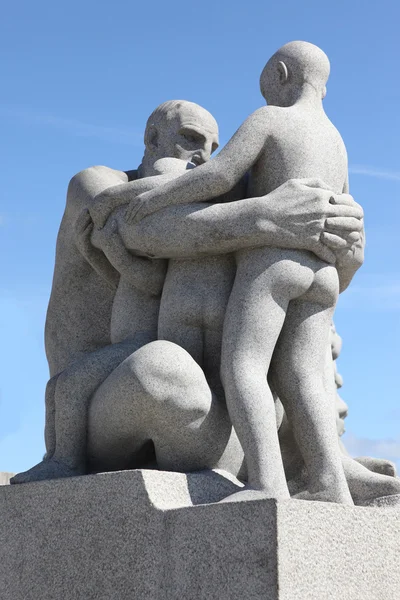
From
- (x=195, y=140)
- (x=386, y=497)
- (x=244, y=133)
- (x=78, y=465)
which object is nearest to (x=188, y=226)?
(x=244, y=133)

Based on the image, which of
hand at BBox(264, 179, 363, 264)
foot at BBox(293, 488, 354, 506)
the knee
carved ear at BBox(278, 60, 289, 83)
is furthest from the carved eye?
foot at BBox(293, 488, 354, 506)

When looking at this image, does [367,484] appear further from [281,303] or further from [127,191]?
[127,191]

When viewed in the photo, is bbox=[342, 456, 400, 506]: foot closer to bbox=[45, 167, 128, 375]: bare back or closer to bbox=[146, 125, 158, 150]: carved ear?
bbox=[45, 167, 128, 375]: bare back

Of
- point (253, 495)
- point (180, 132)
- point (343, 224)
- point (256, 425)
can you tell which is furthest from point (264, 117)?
point (253, 495)

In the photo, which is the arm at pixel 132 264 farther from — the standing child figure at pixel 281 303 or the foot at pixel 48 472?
the foot at pixel 48 472

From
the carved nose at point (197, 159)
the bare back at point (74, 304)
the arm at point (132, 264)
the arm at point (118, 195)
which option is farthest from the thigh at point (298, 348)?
the bare back at point (74, 304)

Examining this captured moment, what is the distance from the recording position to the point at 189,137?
6402 millimetres

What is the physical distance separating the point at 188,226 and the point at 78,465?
4.85 ft

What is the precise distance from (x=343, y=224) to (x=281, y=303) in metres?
0.57

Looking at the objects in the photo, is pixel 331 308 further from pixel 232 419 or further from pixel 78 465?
pixel 78 465

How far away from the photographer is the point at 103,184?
631 centimetres

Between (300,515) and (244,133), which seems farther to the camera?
(244,133)

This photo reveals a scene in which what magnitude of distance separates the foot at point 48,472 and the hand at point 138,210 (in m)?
1.44

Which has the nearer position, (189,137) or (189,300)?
(189,300)
